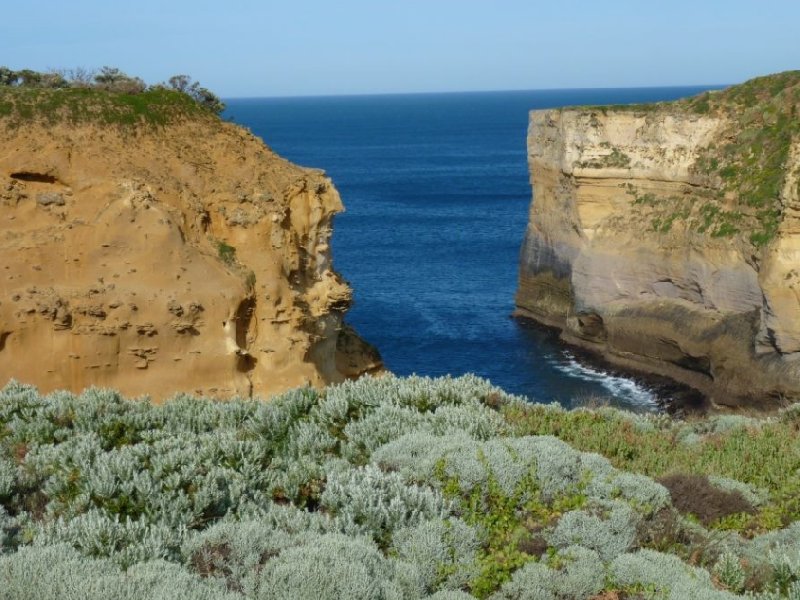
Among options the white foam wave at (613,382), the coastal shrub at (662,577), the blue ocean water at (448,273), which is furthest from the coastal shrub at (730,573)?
the white foam wave at (613,382)

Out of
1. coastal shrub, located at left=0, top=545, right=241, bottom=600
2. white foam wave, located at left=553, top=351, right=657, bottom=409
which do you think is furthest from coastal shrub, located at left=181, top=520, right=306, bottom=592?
white foam wave, located at left=553, top=351, right=657, bottom=409

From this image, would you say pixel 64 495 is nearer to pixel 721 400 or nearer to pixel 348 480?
pixel 348 480

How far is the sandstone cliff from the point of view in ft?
74.0

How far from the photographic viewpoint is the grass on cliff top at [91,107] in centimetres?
2394

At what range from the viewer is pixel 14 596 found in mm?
7223

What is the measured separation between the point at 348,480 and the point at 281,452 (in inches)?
76.4

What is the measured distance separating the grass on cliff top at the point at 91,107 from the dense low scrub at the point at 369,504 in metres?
11.8

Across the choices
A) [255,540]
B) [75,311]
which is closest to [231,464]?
[255,540]

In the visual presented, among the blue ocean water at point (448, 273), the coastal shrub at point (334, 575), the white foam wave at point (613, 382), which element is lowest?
the white foam wave at point (613, 382)

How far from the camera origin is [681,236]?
170ft

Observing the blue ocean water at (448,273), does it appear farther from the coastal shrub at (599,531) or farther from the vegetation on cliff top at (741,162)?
the coastal shrub at (599,531)

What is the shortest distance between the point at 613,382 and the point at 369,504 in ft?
133

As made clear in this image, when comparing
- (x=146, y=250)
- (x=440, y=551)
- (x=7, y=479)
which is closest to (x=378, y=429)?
(x=440, y=551)

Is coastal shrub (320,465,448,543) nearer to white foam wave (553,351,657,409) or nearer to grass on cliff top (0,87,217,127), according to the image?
grass on cliff top (0,87,217,127)
